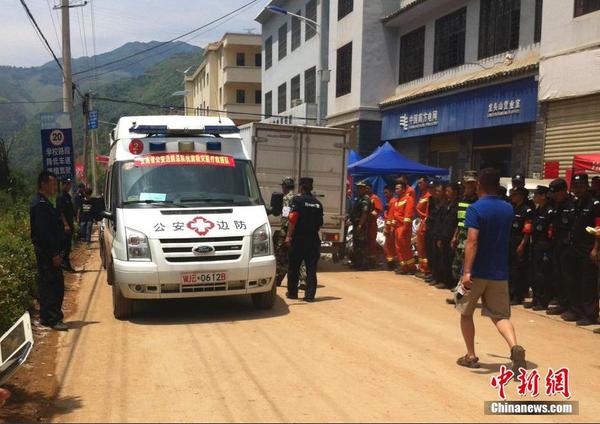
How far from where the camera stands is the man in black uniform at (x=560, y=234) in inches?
325

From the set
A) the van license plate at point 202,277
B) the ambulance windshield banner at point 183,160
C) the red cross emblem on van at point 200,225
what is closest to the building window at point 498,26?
the ambulance windshield banner at point 183,160

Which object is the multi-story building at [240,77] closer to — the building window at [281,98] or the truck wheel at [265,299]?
the building window at [281,98]

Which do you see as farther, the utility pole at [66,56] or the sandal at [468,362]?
the utility pole at [66,56]

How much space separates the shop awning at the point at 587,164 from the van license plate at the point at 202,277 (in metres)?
5.73

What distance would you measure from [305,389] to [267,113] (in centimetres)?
3574

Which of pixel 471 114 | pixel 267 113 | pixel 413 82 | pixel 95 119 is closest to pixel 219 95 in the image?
pixel 267 113

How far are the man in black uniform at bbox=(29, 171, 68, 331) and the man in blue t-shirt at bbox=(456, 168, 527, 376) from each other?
486cm

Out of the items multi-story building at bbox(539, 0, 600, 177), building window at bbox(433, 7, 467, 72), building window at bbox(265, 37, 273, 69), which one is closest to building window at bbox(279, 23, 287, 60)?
building window at bbox(265, 37, 273, 69)

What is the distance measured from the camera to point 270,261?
319 inches

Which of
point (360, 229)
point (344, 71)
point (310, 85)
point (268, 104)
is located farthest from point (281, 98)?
point (360, 229)

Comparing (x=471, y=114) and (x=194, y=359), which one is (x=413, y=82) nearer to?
(x=471, y=114)

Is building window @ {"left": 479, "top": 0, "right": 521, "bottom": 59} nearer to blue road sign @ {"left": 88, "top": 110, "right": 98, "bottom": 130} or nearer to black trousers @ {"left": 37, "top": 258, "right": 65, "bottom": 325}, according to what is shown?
black trousers @ {"left": 37, "top": 258, "right": 65, "bottom": 325}

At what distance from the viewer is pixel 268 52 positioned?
130 feet

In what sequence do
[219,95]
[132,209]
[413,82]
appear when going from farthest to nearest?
[219,95] < [413,82] < [132,209]
